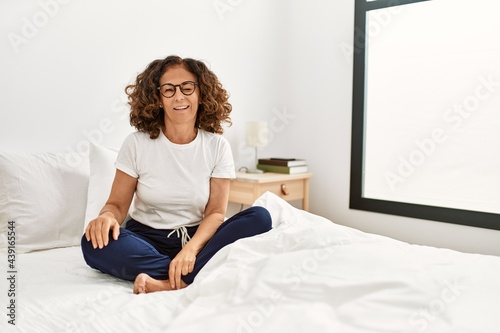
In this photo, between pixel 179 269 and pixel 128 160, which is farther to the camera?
pixel 128 160

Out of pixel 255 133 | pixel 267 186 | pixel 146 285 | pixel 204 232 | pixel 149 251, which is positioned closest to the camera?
pixel 146 285

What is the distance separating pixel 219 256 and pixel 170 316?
279mm

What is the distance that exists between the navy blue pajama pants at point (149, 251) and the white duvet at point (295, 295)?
0.05m

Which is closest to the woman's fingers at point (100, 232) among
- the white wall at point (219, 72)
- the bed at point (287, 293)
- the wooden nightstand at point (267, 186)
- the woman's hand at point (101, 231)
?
the woman's hand at point (101, 231)

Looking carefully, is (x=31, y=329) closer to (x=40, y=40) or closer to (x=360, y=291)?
(x=360, y=291)

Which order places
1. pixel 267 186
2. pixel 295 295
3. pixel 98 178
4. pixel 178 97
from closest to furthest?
1. pixel 295 295
2. pixel 178 97
3. pixel 98 178
4. pixel 267 186

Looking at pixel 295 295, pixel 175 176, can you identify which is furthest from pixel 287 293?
pixel 175 176

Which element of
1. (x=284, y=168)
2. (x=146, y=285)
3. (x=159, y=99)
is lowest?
(x=146, y=285)

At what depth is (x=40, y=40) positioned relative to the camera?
6.79 feet

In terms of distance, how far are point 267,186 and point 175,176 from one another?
3.68ft

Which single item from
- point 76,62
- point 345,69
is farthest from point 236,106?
point 76,62

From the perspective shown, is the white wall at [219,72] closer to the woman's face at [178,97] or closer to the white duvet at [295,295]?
the woman's face at [178,97]

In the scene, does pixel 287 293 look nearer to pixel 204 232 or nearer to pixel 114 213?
pixel 204 232

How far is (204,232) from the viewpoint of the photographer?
5.32ft
